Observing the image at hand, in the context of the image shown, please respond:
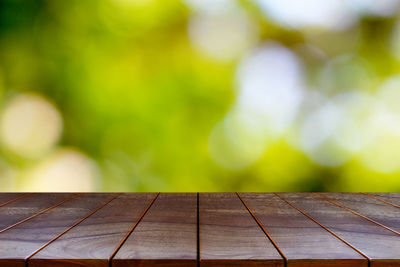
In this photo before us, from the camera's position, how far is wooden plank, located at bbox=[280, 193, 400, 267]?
1.03 metres

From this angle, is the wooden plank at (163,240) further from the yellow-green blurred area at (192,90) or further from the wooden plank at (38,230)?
the yellow-green blurred area at (192,90)

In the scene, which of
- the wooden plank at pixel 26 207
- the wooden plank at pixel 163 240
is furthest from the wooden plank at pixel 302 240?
the wooden plank at pixel 26 207

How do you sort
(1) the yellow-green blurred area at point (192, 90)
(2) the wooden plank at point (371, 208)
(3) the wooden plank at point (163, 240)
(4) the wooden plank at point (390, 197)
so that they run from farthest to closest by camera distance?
(1) the yellow-green blurred area at point (192, 90) → (4) the wooden plank at point (390, 197) → (2) the wooden plank at point (371, 208) → (3) the wooden plank at point (163, 240)

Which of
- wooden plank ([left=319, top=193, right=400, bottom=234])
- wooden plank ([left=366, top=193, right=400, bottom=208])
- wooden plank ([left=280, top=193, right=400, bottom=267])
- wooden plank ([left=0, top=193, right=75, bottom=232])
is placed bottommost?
wooden plank ([left=366, top=193, right=400, bottom=208])

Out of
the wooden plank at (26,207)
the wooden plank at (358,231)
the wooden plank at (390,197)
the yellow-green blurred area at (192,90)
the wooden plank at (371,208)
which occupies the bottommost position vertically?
the wooden plank at (390,197)

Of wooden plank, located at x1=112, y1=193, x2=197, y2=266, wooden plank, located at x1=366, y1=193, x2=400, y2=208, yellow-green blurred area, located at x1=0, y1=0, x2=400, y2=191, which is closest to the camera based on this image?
wooden plank, located at x1=112, y1=193, x2=197, y2=266

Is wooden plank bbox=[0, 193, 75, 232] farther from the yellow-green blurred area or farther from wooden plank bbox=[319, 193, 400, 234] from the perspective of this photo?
wooden plank bbox=[319, 193, 400, 234]

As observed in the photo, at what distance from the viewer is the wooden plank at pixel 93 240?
99 centimetres

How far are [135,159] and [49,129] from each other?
550 millimetres

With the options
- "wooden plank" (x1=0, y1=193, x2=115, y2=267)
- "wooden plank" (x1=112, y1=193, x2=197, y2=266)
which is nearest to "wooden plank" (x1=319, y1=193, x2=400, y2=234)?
"wooden plank" (x1=112, y1=193, x2=197, y2=266)

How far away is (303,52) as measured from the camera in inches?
86.2

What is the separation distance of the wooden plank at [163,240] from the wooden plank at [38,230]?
0.87ft

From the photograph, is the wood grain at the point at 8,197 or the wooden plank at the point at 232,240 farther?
the wood grain at the point at 8,197

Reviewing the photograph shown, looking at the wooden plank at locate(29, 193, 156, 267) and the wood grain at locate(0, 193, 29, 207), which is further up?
the wooden plank at locate(29, 193, 156, 267)
